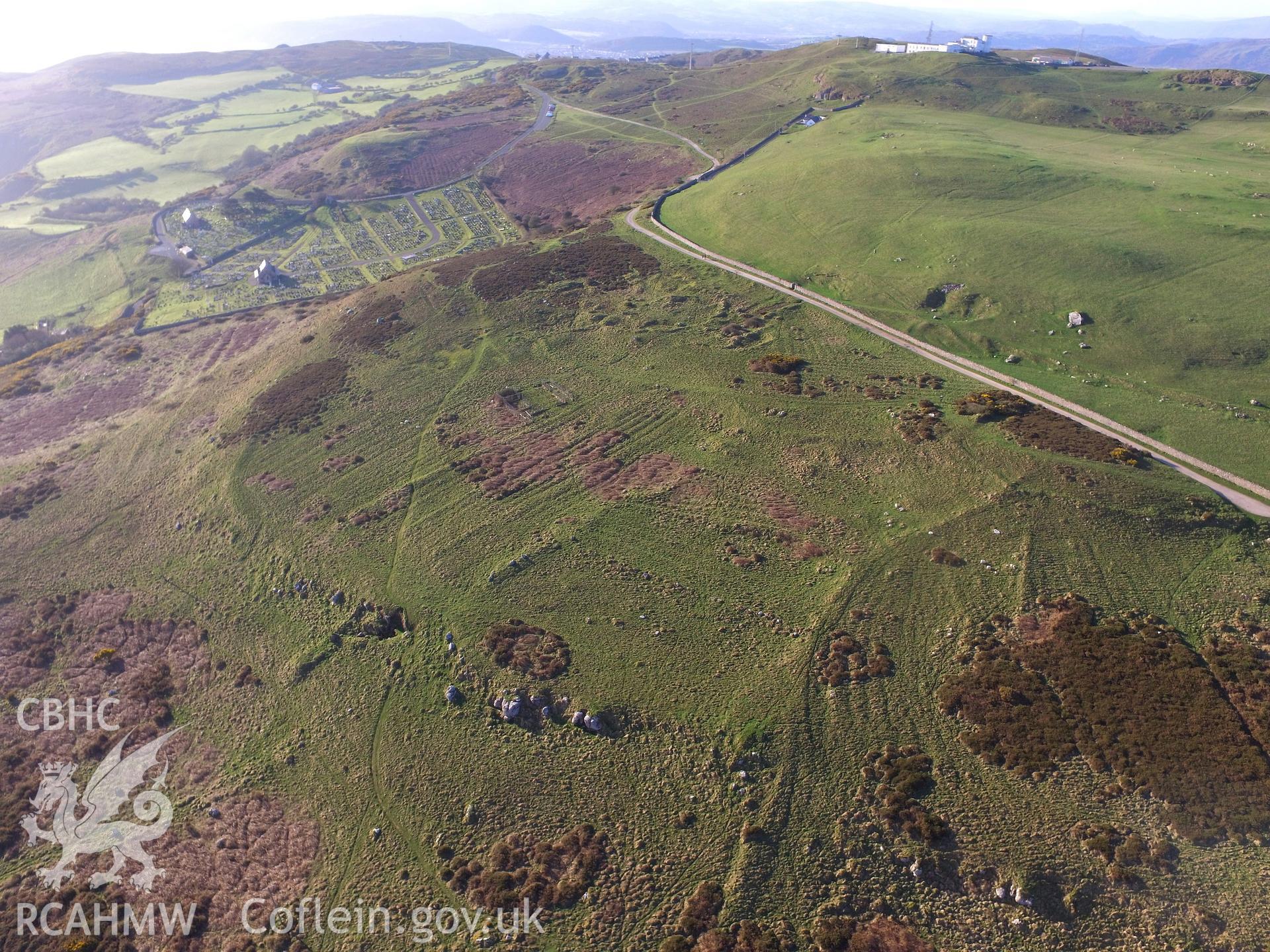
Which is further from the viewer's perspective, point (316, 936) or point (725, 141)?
point (725, 141)

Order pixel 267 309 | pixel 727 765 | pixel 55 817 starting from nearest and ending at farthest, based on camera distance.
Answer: pixel 727 765 → pixel 55 817 → pixel 267 309

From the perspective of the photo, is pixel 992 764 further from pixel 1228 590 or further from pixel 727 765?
pixel 1228 590

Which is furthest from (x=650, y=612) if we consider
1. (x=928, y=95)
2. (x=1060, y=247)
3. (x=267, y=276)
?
(x=928, y=95)

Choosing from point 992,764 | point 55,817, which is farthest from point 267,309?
point 992,764

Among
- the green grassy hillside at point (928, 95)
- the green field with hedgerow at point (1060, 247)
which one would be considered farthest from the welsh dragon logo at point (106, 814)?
the green grassy hillside at point (928, 95)

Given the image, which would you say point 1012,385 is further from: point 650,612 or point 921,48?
point 921,48

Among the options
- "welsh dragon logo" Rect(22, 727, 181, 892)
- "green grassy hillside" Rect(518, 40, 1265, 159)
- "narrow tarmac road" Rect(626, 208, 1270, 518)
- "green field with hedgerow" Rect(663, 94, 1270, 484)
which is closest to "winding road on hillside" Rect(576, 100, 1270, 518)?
"narrow tarmac road" Rect(626, 208, 1270, 518)
